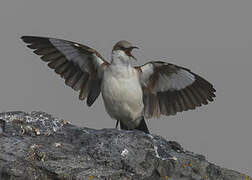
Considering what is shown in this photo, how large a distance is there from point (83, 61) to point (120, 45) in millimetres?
1660

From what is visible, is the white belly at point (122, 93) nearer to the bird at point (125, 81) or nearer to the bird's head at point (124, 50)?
the bird at point (125, 81)

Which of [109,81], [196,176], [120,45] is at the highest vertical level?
[120,45]

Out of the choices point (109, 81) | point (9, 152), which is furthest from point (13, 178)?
point (109, 81)

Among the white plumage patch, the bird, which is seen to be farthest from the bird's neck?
the white plumage patch

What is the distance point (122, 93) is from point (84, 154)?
9.93 feet

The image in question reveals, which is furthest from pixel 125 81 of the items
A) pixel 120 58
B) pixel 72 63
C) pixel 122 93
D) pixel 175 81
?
pixel 72 63

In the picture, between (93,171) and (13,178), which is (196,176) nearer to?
(93,171)

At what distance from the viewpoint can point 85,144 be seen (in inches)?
431

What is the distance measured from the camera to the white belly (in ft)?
43.3

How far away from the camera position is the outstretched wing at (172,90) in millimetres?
14195

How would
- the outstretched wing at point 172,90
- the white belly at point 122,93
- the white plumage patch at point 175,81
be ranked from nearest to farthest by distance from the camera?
the white belly at point 122,93 < the outstretched wing at point 172,90 < the white plumage patch at point 175,81

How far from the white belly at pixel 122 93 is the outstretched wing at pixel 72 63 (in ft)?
2.83

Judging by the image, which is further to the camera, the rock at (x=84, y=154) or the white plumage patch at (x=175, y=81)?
the white plumage patch at (x=175, y=81)

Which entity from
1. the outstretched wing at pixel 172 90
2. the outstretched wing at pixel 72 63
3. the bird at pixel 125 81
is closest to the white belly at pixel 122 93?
the bird at pixel 125 81
